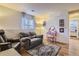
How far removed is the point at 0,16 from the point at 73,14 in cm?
141

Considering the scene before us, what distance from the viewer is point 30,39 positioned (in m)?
2.41

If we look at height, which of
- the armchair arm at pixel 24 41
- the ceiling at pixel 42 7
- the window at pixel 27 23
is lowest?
the armchair arm at pixel 24 41

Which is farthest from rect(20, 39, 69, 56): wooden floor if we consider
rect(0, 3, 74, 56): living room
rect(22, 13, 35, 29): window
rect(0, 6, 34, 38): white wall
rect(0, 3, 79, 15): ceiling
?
rect(0, 3, 79, 15): ceiling

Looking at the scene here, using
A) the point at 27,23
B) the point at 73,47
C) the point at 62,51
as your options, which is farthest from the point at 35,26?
the point at 73,47

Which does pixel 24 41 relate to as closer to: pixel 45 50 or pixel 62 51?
pixel 45 50

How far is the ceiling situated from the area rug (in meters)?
0.71

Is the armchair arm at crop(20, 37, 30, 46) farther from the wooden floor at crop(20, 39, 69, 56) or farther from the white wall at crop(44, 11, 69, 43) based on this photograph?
the white wall at crop(44, 11, 69, 43)

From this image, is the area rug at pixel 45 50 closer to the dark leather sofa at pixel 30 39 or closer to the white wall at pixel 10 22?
the dark leather sofa at pixel 30 39

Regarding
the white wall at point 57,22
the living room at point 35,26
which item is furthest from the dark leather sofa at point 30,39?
the white wall at point 57,22

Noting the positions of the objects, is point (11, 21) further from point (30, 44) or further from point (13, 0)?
point (30, 44)

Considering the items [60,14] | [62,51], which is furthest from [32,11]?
[62,51]

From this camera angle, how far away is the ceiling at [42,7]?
7.49 ft

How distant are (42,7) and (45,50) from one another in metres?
0.86

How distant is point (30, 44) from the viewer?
238cm
